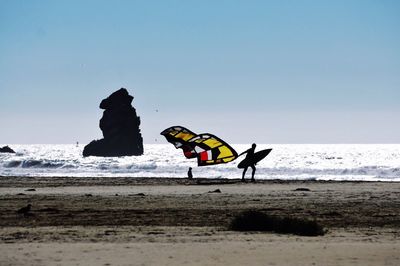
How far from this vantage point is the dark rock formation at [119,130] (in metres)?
130

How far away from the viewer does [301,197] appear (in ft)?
75.9

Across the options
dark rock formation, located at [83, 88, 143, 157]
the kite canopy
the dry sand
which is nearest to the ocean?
the kite canopy

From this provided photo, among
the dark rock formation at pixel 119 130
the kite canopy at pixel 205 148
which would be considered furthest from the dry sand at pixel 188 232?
the dark rock formation at pixel 119 130

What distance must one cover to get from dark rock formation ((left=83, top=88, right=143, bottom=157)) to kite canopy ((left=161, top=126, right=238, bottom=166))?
95.2 metres

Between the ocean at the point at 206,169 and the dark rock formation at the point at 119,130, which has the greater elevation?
the dark rock formation at the point at 119,130

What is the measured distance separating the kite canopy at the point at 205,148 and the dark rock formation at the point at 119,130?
312 ft

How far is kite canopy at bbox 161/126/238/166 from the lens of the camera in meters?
33.7

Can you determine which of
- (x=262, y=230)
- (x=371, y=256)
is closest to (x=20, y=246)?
(x=262, y=230)

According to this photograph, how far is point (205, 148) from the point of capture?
33.7 m

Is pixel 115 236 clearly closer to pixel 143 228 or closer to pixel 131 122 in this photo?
pixel 143 228

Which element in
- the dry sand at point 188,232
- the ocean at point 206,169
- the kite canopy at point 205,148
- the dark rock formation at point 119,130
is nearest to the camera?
the dry sand at point 188,232

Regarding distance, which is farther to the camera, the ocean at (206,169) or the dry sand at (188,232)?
→ the ocean at (206,169)

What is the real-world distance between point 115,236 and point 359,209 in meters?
8.32

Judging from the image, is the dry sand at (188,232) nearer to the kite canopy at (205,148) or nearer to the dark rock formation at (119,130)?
the kite canopy at (205,148)
